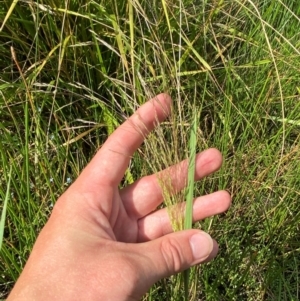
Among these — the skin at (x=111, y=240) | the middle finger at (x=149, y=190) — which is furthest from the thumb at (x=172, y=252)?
the middle finger at (x=149, y=190)

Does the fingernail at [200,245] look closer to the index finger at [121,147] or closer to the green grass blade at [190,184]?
the green grass blade at [190,184]

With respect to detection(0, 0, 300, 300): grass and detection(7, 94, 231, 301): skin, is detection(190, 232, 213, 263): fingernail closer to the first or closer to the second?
detection(7, 94, 231, 301): skin

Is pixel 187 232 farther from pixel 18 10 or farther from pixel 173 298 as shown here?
pixel 18 10

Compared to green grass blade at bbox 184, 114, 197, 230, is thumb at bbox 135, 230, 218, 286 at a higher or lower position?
lower

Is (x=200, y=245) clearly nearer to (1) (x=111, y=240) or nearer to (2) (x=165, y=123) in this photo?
(1) (x=111, y=240)

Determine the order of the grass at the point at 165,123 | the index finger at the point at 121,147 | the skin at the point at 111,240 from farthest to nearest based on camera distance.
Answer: the grass at the point at 165,123
the index finger at the point at 121,147
the skin at the point at 111,240

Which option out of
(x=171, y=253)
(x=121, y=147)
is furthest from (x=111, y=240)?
(x=121, y=147)

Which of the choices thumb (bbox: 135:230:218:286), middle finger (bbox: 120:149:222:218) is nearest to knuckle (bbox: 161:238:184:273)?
thumb (bbox: 135:230:218:286)
